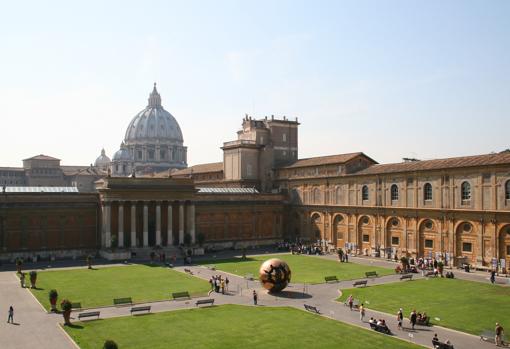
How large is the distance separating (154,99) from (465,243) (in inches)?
5556

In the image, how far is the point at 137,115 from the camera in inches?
6909

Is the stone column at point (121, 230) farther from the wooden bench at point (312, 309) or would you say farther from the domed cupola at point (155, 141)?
the domed cupola at point (155, 141)

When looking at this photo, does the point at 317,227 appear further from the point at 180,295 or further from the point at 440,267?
the point at 180,295

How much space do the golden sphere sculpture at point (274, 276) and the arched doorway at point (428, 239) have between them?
2423 cm

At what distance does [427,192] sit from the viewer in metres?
58.4

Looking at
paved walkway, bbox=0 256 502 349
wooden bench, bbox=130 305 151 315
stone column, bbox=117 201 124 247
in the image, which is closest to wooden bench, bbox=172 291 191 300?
paved walkway, bbox=0 256 502 349

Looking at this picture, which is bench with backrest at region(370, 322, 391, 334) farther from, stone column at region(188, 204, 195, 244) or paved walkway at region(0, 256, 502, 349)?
stone column at region(188, 204, 195, 244)

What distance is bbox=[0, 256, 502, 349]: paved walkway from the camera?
27891mm

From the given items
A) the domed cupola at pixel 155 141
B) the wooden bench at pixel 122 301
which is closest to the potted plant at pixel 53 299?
the wooden bench at pixel 122 301

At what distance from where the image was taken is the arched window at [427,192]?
58.0 metres

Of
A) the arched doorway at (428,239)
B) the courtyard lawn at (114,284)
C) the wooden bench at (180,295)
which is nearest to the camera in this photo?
the wooden bench at (180,295)

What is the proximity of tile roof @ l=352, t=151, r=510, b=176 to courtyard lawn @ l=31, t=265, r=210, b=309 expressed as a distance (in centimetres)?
2873

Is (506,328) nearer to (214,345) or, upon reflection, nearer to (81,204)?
(214,345)

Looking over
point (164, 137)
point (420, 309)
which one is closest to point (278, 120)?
point (420, 309)
